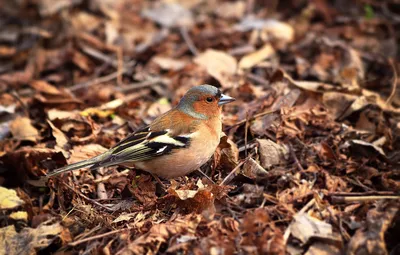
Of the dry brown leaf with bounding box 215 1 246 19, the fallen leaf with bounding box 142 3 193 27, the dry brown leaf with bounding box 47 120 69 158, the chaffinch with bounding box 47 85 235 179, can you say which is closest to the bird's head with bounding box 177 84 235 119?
the chaffinch with bounding box 47 85 235 179

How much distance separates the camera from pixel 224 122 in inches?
226

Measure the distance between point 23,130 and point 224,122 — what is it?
2249 mm

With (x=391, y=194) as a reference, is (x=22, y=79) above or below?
above

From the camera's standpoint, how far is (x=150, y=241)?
12.3 ft

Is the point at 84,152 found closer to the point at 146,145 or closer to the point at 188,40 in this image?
the point at 146,145

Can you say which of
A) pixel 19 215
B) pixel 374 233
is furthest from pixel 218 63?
pixel 374 233

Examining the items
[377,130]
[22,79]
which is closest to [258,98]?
[377,130]

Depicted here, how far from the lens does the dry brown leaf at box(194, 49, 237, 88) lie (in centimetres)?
691

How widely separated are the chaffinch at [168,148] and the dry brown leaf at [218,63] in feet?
6.17

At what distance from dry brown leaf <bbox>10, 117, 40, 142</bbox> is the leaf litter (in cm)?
2

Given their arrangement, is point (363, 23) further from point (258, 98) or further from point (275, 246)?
point (275, 246)

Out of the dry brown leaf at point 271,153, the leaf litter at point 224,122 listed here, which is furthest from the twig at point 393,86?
the dry brown leaf at point 271,153

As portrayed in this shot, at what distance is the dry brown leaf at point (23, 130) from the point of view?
5.78m

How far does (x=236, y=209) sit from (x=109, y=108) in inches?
106
